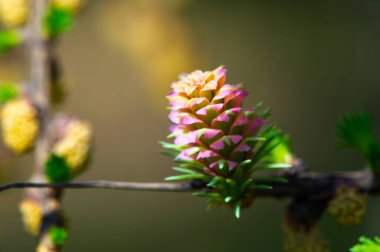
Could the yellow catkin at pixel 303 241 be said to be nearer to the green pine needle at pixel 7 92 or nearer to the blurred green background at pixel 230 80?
the green pine needle at pixel 7 92

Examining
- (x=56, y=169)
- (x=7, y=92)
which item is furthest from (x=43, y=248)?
(x=7, y=92)

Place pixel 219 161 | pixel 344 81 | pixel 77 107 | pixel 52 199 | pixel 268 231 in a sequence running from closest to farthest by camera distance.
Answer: pixel 219 161, pixel 52 199, pixel 77 107, pixel 268 231, pixel 344 81

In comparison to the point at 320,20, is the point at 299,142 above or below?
below

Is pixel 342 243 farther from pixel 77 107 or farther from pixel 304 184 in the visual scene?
pixel 304 184

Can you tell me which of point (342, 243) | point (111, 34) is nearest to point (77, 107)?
point (111, 34)

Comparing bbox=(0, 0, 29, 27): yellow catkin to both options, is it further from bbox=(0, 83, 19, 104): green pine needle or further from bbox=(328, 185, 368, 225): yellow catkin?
bbox=(328, 185, 368, 225): yellow catkin

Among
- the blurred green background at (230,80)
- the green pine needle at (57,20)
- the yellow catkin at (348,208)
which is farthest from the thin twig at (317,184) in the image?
the blurred green background at (230,80)
